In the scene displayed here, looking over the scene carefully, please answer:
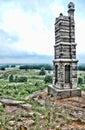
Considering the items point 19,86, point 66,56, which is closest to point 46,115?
point 66,56

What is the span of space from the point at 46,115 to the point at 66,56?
720cm

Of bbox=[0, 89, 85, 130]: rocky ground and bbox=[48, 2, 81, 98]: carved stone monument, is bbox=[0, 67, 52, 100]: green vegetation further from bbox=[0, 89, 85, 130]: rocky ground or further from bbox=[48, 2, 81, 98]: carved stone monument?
bbox=[48, 2, 81, 98]: carved stone monument

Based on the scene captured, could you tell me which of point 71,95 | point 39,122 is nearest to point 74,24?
point 71,95

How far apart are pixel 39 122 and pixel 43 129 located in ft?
3.13

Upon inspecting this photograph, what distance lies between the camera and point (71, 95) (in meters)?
18.0

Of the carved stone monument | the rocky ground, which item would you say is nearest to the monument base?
the carved stone monument

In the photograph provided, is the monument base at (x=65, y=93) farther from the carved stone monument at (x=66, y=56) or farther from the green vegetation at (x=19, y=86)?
the green vegetation at (x=19, y=86)

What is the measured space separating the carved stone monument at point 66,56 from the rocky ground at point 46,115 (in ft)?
4.83

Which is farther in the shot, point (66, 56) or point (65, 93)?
point (66, 56)

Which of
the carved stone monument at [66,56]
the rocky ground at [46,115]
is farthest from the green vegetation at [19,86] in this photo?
the carved stone monument at [66,56]

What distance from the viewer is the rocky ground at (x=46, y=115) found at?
1135 centimetres

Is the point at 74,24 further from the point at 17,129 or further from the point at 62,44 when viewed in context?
the point at 17,129

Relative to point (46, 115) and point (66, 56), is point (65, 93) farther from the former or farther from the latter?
point (46, 115)

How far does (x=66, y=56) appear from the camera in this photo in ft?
60.7
